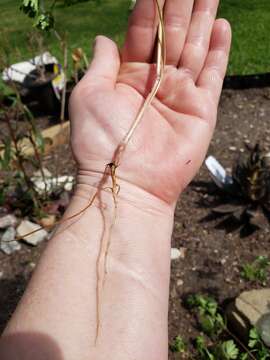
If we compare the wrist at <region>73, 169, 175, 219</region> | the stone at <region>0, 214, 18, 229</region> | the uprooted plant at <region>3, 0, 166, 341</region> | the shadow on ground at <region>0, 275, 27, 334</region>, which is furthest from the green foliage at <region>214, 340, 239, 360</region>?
the stone at <region>0, 214, 18, 229</region>

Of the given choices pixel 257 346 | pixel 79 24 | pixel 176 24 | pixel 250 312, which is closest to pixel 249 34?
pixel 79 24

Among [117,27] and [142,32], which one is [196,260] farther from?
[117,27]

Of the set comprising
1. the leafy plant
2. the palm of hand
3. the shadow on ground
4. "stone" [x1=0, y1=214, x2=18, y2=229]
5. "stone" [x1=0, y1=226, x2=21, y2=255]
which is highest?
the palm of hand

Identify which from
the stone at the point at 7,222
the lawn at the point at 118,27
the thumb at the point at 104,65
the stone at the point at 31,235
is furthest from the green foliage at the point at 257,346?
the lawn at the point at 118,27

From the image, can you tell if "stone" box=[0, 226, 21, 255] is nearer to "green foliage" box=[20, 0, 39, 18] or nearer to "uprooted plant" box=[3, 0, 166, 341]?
"uprooted plant" box=[3, 0, 166, 341]

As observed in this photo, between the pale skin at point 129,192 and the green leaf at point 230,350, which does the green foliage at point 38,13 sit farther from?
the green leaf at point 230,350

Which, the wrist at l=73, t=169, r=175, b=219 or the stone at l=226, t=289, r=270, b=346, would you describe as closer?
the wrist at l=73, t=169, r=175, b=219

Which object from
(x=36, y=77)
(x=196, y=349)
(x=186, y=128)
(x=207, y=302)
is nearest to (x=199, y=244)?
(x=207, y=302)
